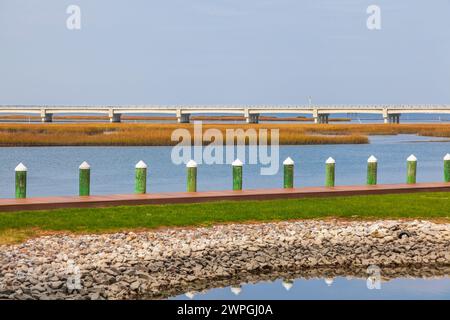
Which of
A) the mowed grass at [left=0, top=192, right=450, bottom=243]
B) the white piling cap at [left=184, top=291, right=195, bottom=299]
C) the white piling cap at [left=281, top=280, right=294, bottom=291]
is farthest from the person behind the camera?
the mowed grass at [left=0, top=192, right=450, bottom=243]

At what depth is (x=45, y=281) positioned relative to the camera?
41.7 feet

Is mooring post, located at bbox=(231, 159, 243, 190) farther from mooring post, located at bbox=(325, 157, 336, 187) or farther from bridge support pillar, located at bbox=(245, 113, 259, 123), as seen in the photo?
bridge support pillar, located at bbox=(245, 113, 259, 123)

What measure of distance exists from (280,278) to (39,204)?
21.3ft

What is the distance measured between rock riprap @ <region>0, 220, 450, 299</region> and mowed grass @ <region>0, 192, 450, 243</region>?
0.66 m

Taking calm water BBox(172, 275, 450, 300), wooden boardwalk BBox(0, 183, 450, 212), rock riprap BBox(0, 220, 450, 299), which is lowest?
calm water BBox(172, 275, 450, 300)

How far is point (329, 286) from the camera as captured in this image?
48.5ft

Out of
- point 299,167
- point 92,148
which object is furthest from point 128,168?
point 92,148

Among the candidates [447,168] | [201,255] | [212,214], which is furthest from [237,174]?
[447,168]

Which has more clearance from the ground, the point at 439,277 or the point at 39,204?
the point at 39,204

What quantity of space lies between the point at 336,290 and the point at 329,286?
271 mm

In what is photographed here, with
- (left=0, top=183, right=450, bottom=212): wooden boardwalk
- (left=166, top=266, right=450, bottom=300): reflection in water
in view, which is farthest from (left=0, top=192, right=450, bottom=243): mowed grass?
(left=166, top=266, right=450, bottom=300): reflection in water

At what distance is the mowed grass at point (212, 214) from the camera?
16.3 metres

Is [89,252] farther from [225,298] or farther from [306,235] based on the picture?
[306,235]

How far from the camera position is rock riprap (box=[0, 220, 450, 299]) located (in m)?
13.0
